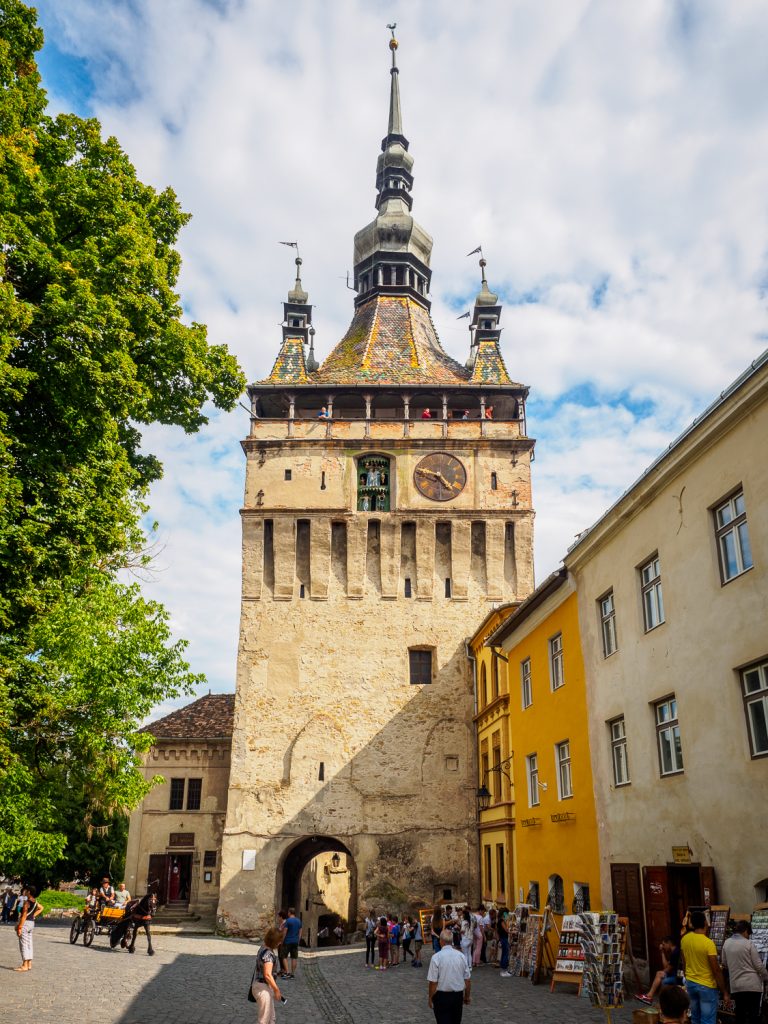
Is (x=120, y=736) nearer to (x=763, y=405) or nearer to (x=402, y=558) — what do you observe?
(x=763, y=405)

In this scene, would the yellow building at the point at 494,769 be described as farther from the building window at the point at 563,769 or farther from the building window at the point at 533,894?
the building window at the point at 563,769

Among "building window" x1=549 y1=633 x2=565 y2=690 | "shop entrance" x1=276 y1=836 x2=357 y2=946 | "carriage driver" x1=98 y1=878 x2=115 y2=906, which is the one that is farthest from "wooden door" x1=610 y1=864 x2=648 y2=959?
"shop entrance" x1=276 y1=836 x2=357 y2=946

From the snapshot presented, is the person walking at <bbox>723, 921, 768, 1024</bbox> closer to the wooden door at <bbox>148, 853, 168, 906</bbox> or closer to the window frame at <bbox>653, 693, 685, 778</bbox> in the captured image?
the window frame at <bbox>653, 693, 685, 778</bbox>

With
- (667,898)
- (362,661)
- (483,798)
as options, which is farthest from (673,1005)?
(362,661)

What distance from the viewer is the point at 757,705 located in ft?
35.4

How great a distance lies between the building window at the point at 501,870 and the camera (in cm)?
2331

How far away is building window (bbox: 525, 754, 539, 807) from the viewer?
799 inches

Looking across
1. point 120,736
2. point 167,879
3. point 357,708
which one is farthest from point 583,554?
point 167,879

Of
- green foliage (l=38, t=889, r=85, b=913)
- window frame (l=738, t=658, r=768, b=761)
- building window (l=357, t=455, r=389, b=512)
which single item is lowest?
green foliage (l=38, t=889, r=85, b=913)

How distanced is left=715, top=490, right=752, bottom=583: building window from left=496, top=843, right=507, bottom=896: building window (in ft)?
47.7

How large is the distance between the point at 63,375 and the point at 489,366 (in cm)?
2810

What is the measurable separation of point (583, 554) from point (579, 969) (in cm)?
727

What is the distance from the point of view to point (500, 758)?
24672 mm

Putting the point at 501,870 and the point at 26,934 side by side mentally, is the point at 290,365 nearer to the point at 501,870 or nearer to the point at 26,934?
the point at 501,870
